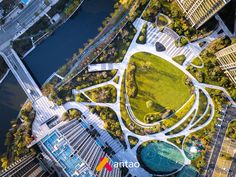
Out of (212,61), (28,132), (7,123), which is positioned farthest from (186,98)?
(7,123)

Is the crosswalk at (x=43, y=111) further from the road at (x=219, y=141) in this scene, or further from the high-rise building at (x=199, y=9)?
the road at (x=219, y=141)

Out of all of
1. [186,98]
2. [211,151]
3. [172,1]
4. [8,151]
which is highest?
[172,1]

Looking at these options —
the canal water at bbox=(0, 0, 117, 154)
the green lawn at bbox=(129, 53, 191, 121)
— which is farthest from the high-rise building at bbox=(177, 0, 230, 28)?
the canal water at bbox=(0, 0, 117, 154)

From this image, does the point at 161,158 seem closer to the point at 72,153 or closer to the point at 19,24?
the point at 72,153

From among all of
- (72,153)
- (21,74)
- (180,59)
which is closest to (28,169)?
(72,153)

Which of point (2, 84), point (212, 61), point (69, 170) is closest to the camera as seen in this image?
point (69, 170)

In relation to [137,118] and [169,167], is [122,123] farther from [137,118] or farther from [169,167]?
[169,167]
